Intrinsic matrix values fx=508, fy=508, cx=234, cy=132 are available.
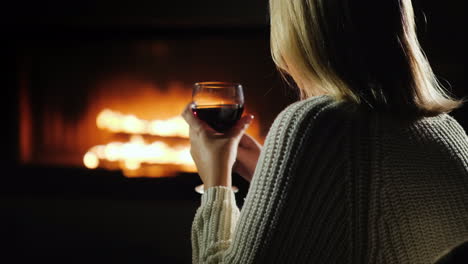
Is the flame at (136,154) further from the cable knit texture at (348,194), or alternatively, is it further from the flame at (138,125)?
the cable knit texture at (348,194)

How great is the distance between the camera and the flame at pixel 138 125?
2229 millimetres

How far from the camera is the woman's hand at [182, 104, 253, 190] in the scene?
0.95 m

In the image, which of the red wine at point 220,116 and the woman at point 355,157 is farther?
the red wine at point 220,116

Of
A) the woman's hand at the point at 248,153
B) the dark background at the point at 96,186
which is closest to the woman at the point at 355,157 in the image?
the woman's hand at the point at 248,153

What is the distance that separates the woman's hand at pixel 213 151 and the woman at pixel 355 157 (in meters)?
0.13

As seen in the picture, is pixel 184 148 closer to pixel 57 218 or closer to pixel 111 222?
pixel 111 222

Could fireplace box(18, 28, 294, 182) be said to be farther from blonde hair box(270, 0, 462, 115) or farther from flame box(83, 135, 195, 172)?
blonde hair box(270, 0, 462, 115)

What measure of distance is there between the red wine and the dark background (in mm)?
1011

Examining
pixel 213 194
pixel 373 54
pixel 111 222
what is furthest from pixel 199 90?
pixel 111 222

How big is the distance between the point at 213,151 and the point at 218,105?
133mm

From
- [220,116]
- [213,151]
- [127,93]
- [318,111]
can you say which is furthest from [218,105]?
[127,93]

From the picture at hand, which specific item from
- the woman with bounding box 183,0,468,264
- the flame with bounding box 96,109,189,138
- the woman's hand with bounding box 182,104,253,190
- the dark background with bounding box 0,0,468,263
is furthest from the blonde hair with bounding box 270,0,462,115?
the flame with bounding box 96,109,189,138

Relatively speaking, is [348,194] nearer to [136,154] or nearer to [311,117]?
[311,117]

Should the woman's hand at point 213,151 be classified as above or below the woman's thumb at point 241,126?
below
